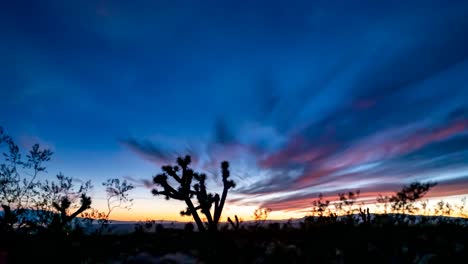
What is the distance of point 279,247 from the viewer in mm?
7371

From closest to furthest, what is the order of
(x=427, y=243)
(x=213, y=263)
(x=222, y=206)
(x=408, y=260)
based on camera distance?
(x=408, y=260) < (x=213, y=263) < (x=427, y=243) < (x=222, y=206)

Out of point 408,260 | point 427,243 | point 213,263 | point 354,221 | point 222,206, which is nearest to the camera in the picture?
point 408,260

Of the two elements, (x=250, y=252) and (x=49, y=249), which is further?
(x=250, y=252)

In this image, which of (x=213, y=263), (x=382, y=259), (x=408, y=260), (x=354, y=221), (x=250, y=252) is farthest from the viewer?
(x=354, y=221)

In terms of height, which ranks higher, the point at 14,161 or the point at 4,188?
the point at 14,161

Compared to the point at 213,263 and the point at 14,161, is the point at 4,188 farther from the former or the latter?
the point at 213,263

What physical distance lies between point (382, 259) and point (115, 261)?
20.0 ft

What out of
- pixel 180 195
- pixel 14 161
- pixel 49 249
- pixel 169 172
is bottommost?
pixel 49 249

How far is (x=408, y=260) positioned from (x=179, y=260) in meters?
4.89

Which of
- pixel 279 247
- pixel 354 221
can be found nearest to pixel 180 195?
pixel 279 247

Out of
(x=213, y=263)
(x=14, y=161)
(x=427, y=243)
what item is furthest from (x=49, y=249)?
(x=427, y=243)

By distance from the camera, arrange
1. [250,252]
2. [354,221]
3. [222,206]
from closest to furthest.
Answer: [250,252] < [222,206] < [354,221]

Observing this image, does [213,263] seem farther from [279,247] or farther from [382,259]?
[382,259]

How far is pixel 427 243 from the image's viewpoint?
8.86 metres
